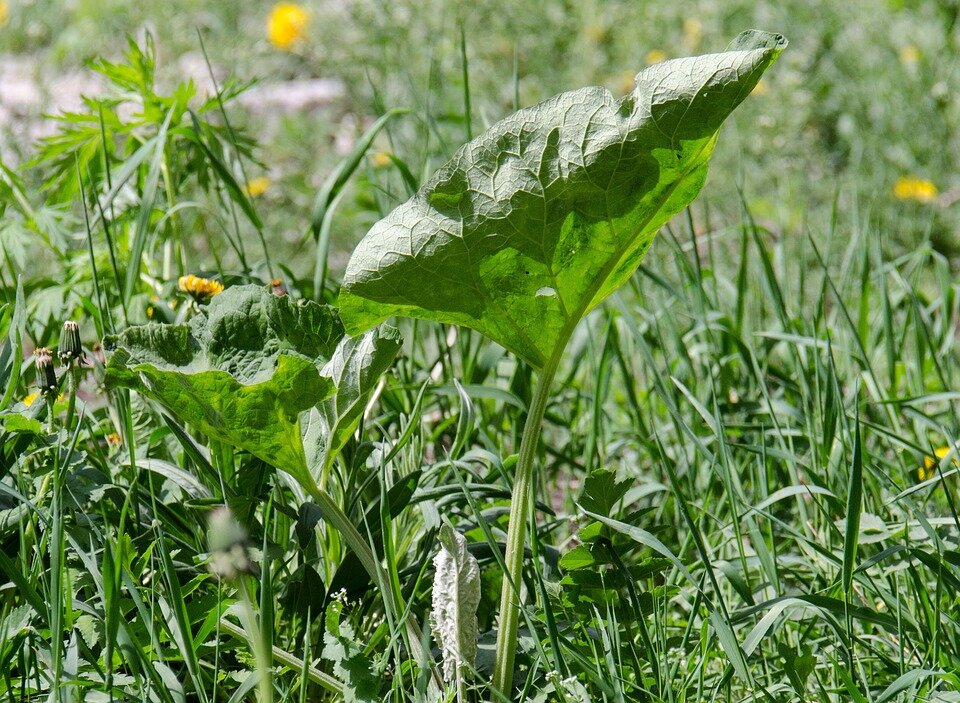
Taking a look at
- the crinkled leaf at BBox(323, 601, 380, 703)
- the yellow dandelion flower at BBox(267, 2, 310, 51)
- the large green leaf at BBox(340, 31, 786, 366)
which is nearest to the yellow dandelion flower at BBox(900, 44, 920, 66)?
the yellow dandelion flower at BBox(267, 2, 310, 51)

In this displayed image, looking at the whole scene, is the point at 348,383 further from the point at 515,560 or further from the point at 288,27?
the point at 288,27

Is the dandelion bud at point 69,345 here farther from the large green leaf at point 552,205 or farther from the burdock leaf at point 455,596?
the burdock leaf at point 455,596

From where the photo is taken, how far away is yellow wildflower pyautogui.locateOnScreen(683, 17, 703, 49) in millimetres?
5230

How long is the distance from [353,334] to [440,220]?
18 cm

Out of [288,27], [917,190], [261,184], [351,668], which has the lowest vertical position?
[917,190]

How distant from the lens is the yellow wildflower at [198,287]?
1.56 m

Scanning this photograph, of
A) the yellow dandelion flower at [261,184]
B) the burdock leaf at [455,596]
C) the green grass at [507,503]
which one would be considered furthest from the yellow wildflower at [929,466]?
the yellow dandelion flower at [261,184]

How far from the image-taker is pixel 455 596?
112cm

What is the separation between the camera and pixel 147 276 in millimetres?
2014

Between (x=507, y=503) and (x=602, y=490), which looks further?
(x=507, y=503)

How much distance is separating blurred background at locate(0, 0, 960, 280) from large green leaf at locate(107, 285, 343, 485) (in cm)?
227

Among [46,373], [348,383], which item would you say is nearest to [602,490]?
[348,383]

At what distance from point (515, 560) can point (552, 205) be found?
41 centimetres

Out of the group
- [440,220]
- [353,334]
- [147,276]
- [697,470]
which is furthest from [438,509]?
[147,276]
